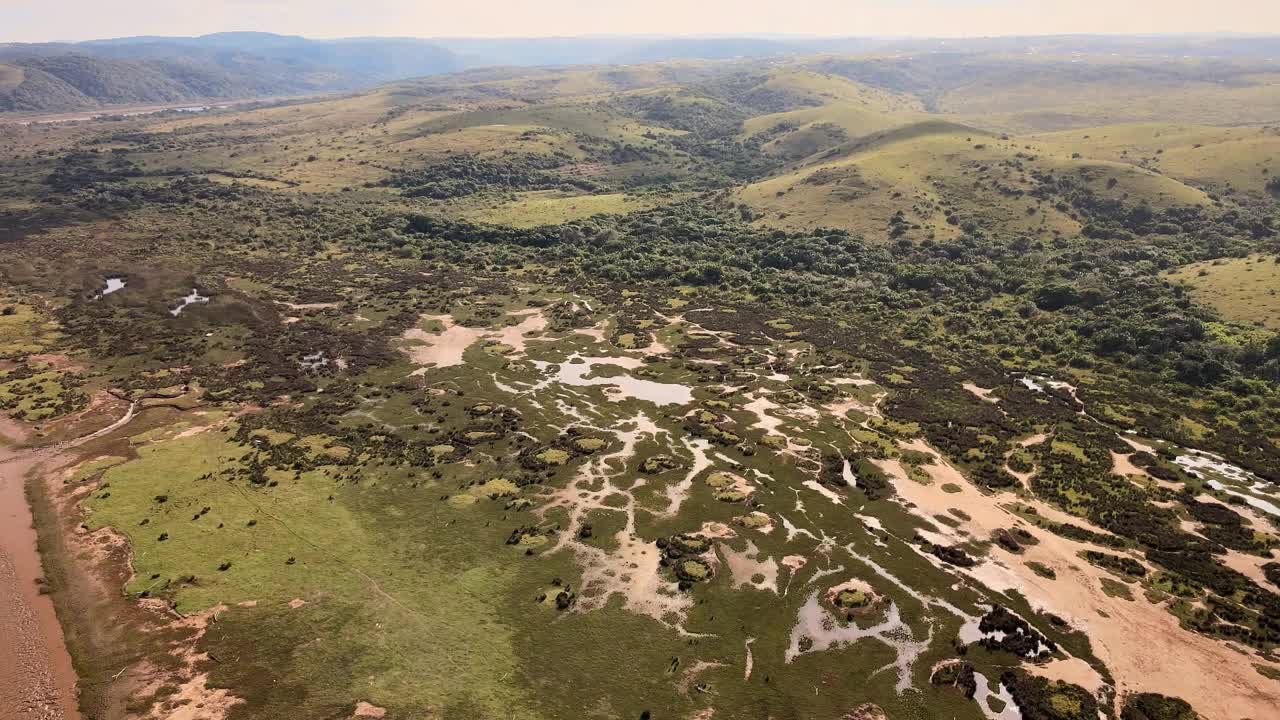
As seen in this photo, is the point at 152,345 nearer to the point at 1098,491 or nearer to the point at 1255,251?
the point at 1098,491

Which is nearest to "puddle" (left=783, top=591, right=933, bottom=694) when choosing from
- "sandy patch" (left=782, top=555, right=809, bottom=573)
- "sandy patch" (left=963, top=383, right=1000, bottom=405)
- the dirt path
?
"sandy patch" (left=782, top=555, right=809, bottom=573)

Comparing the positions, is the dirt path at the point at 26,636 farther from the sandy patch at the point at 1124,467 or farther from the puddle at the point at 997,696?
the sandy patch at the point at 1124,467

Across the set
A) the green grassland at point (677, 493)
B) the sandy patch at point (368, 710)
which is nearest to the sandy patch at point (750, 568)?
the green grassland at point (677, 493)

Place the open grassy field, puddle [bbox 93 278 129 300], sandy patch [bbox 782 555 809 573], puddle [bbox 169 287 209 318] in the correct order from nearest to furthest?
sandy patch [bbox 782 555 809 573] < the open grassy field < puddle [bbox 169 287 209 318] < puddle [bbox 93 278 129 300]

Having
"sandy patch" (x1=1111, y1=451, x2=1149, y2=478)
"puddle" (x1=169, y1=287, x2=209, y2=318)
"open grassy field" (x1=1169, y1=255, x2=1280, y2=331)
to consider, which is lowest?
"sandy patch" (x1=1111, y1=451, x2=1149, y2=478)

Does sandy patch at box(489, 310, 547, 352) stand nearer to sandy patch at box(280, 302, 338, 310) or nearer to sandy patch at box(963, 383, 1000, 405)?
sandy patch at box(280, 302, 338, 310)

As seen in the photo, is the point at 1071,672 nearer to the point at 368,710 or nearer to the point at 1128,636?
the point at 1128,636

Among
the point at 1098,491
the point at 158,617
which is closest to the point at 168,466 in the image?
the point at 158,617
